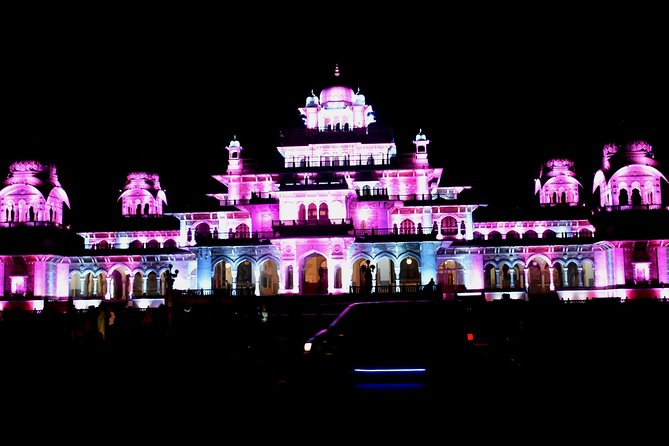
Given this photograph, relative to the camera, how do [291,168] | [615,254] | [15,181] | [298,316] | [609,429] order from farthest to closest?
[15,181] < [291,168] < [615,254] < [298,316] < [609,429]

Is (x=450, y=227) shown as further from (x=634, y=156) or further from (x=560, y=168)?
(x=560, y=168)

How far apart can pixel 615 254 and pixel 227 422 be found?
4491cm

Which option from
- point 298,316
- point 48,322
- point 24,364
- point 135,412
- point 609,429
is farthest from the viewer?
point 298,316

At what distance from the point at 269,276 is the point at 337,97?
656 inches

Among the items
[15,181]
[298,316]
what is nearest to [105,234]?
[15,181]

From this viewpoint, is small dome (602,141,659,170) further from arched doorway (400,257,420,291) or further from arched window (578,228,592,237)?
arched doorway (400,257,420,291)

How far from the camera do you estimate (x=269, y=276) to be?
52656mm

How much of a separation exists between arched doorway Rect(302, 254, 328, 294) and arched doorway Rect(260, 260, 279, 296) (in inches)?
115

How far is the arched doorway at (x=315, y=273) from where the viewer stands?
47781 mm

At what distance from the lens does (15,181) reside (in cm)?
5550

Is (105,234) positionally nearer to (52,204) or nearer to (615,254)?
(52,204)

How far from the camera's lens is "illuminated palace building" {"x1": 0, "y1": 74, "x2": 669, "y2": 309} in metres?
47.0

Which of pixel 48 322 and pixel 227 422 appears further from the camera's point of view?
pixel 48 322

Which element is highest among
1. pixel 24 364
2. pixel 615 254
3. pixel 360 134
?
pixel 360 134
